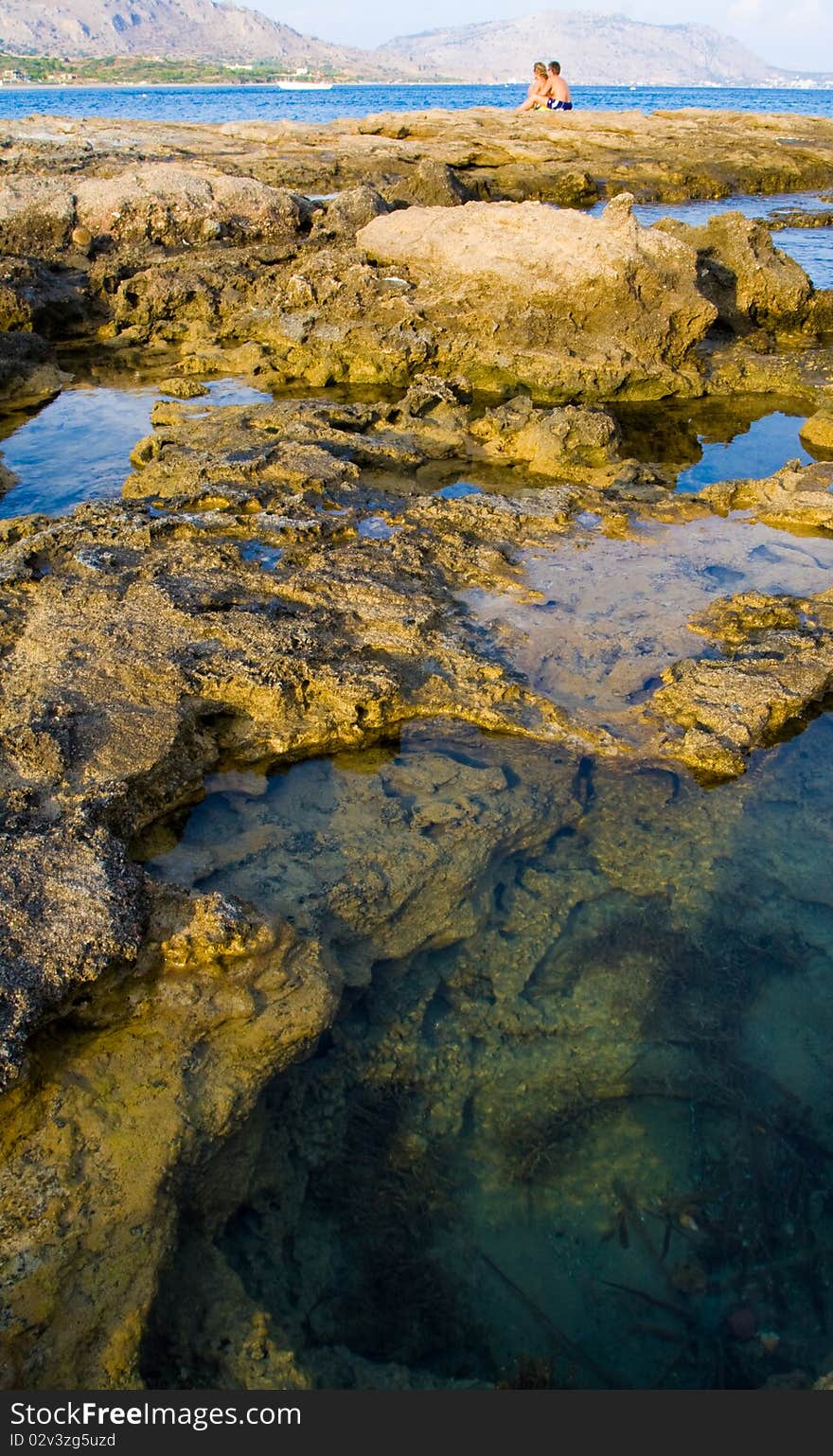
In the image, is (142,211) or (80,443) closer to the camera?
(80,443)

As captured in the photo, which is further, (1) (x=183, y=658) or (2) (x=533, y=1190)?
(1) (x=183, y=658)

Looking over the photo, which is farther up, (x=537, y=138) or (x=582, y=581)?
(x=537, y=138)

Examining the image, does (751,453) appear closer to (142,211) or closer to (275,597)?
(275,597)

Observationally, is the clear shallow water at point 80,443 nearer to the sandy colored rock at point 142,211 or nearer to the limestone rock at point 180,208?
the sandy colored rock at point 142,211

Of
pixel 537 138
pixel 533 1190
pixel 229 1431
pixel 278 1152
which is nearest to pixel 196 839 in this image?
pixel 278 1152

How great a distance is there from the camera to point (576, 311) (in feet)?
38.7

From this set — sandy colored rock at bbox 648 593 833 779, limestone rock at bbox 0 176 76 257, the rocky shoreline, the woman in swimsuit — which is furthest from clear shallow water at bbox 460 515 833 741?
the woman in swimsuit

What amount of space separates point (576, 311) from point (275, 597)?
7818 mm

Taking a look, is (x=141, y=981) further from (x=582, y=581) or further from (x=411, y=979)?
(x=582, y=581)

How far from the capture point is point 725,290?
13562 mm

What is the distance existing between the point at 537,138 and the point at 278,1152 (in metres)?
36.3

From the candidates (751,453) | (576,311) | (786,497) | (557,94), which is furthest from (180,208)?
(557,94)

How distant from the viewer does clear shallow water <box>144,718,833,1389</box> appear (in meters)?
2.94

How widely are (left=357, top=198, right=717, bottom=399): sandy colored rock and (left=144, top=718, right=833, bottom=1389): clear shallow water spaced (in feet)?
25.5
